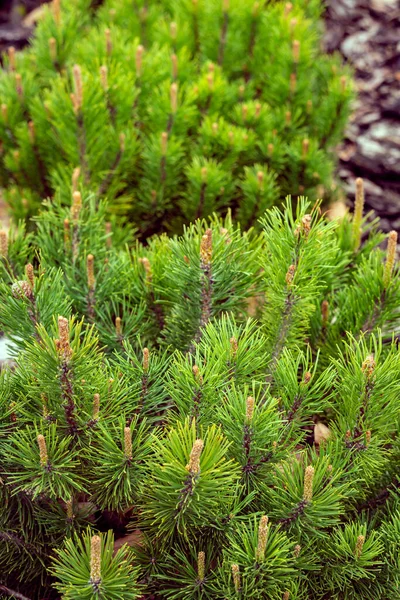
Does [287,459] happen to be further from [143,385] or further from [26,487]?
[26,487]

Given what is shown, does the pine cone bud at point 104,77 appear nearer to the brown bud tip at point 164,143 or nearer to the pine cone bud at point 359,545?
the brown bud tip at point 164,143

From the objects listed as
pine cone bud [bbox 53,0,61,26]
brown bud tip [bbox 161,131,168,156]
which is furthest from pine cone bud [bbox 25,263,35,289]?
pine cone bud [bbox 53,0,61,26]

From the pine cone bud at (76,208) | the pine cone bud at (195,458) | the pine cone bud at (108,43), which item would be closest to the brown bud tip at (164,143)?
the pine cone bud at (108,43)

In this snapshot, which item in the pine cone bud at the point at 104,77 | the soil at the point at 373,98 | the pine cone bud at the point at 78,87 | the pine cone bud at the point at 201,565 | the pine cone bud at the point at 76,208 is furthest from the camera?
the soil at the point at 373,98

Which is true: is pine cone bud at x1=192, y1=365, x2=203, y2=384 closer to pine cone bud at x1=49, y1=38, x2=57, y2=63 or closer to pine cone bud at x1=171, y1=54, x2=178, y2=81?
pine cone bud at x1=171, y1=54, x2=178, y2=81

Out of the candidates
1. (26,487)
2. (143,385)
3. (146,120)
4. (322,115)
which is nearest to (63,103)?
(146,120)

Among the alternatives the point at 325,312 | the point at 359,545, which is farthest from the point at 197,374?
the point at 325,312
